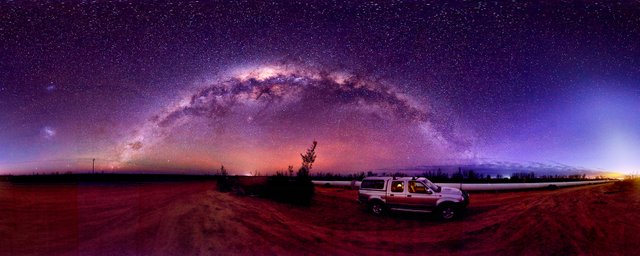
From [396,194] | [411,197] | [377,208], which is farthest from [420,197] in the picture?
[377,208]

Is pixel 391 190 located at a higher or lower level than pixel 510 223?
higher

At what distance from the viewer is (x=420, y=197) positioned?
619 inches

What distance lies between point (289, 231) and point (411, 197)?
21.2ft

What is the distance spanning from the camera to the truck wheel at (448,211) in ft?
49.8

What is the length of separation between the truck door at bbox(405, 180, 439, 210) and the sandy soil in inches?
25.8

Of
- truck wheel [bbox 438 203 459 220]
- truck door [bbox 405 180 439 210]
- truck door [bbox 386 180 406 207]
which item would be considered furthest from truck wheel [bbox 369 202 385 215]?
truck wheel [bbox 438 203 459 220]

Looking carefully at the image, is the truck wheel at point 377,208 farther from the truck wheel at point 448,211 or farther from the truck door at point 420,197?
the truck wheel at point 448,211

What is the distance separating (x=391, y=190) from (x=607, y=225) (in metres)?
8.20

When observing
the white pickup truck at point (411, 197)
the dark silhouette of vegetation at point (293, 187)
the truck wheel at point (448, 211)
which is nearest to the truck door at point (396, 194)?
the white pickup truck at point (411, 197)

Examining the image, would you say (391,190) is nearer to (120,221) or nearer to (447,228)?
(447,228)

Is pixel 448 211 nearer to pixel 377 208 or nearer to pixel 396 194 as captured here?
pixel 396 194

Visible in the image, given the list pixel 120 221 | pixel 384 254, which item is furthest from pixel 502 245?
pixel 120 221

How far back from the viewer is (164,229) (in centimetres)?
1104

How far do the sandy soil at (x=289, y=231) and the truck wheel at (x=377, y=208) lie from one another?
53cm
